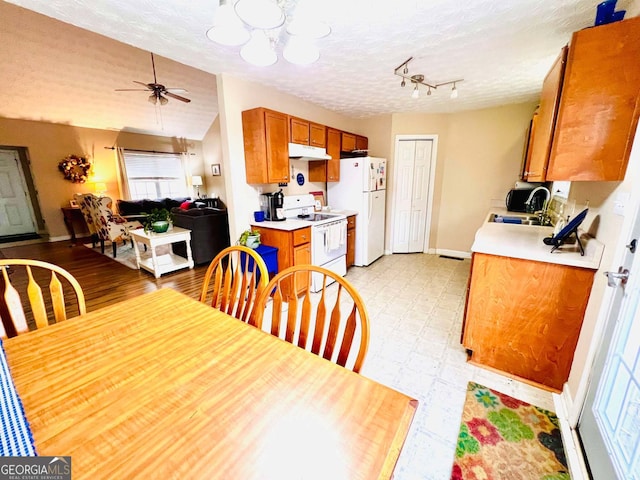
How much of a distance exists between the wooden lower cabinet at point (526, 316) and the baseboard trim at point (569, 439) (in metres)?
0.11

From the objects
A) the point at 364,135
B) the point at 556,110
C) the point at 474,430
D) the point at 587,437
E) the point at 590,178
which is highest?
the point at 364,135

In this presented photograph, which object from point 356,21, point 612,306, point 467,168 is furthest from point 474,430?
point 467,168

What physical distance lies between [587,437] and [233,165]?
3.18 meters

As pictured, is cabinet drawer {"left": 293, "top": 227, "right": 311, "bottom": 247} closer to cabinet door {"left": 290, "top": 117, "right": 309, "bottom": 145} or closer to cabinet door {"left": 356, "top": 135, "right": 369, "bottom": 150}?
cabinet door {"left": 290, "top": 117, "right": 309, "bottom": 145}

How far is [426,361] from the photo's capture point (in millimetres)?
1939

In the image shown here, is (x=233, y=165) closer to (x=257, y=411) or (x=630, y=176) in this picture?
(x=257, y=411)

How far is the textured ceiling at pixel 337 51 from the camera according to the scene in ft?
5.20

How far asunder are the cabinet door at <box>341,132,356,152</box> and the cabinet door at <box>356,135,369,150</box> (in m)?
0.15

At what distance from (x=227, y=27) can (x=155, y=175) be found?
729 cm

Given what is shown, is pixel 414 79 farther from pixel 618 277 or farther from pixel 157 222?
pixel 157 222

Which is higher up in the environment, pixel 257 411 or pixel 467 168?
pixel 467 168

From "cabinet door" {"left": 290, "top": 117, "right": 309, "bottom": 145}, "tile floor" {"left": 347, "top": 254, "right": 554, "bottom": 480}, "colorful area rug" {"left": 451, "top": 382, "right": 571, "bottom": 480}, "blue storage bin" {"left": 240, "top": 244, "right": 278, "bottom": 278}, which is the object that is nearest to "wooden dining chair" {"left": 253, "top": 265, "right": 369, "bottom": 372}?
"tile floor" {"left": 347, "top": 254, "right": 554, "bottom": 480}

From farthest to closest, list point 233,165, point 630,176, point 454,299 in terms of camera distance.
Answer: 1. point 454,299
2. point 233,165
3. point 630,176

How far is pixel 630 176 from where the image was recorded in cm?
120
